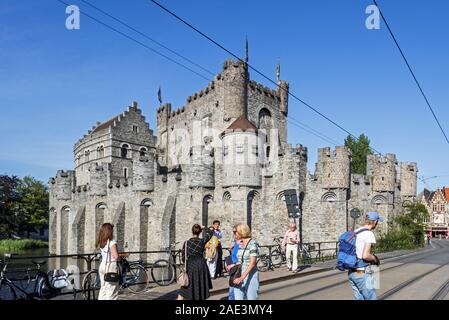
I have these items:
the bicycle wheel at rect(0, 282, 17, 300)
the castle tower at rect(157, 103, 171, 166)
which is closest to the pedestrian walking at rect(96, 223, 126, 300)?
the bicycle wheel at rect(0, 282, 17, 300)

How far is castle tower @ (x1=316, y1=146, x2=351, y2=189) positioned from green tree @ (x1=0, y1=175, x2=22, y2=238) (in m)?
45.3

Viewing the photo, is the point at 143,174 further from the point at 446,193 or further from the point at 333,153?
the point at 446,193

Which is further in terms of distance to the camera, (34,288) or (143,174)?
(143,174)

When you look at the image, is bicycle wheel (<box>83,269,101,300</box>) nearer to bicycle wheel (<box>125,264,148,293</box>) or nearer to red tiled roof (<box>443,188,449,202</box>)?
bicycle wheel (<box>125,264,148,293</box>)

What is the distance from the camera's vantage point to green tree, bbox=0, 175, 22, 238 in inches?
2190

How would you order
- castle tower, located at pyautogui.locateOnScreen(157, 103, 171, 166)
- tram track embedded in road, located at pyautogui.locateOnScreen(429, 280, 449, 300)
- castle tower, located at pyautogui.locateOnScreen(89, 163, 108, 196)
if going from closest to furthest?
tram track embedded in road, located at pyautogui.locateOnScreen(429, 280, 449, 300), castle tower, located at pyautogui.locateOnScreen(89, 163, 108, 196), castle tower, located at pyautogui.locateOnScreen(157, 103, 171, 166)

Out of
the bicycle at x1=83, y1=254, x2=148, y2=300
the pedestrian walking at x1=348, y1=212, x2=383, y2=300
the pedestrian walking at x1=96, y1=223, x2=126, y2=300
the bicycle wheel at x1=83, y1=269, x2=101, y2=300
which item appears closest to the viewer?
the pedestrian walking at x1=348, y1=212, x2=383, y2=300

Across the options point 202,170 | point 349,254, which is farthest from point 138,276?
point 202,170

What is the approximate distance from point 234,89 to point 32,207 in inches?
1580

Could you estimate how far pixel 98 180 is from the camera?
125 feet

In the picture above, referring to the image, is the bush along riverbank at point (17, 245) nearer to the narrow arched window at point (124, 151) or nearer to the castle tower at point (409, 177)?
the narrow arched window at point (124, 151)

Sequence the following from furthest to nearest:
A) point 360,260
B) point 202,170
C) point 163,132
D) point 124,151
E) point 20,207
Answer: point 20,207 → point 163,132 → point 124,151 → point 202,170 → point 360,260

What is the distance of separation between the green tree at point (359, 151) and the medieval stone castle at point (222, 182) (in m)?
14.5

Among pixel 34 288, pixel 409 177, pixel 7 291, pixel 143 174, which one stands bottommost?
pixel 34 288
